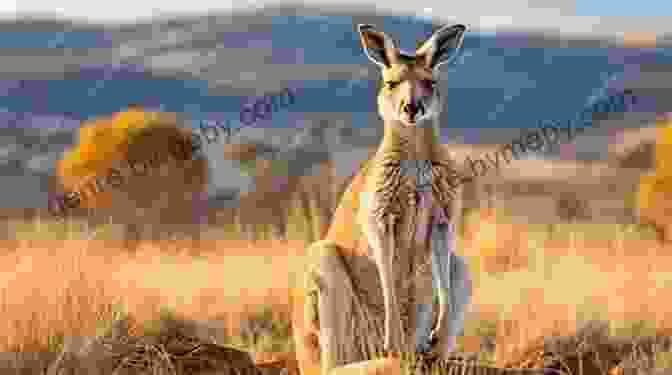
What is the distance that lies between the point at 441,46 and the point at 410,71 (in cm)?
28

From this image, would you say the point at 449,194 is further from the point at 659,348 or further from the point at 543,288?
the point at 543,288

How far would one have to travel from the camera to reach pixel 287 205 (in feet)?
67.7

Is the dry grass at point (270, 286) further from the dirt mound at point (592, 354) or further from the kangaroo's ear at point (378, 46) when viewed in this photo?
the kangaroo's ear at point (378, 46)

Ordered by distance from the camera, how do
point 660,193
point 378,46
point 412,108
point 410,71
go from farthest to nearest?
point 660,193 < point 378,46 < point 410,71 < point 412,108

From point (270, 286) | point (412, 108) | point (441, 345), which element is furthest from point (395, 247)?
point (270, 286)

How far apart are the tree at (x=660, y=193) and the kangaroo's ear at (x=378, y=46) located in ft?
47.5

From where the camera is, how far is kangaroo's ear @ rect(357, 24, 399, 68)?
4902 millimetres

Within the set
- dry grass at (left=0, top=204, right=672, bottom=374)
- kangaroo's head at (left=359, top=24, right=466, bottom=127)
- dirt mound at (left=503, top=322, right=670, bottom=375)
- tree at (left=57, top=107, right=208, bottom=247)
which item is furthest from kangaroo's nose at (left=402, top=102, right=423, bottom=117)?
tree at (left=57, top=107, right=208, bottom=247)

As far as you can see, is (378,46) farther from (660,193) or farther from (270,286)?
(660,193)

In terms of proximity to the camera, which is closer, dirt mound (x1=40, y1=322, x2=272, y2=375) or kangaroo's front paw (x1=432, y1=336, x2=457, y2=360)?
kangaroo's front paw (x1=432, y1=336, x2=457, y2=360)

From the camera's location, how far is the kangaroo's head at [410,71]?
471 centimetres

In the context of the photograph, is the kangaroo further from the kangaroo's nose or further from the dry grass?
the dry grass

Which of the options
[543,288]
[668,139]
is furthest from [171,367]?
[668,139]

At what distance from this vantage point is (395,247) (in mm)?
4965
